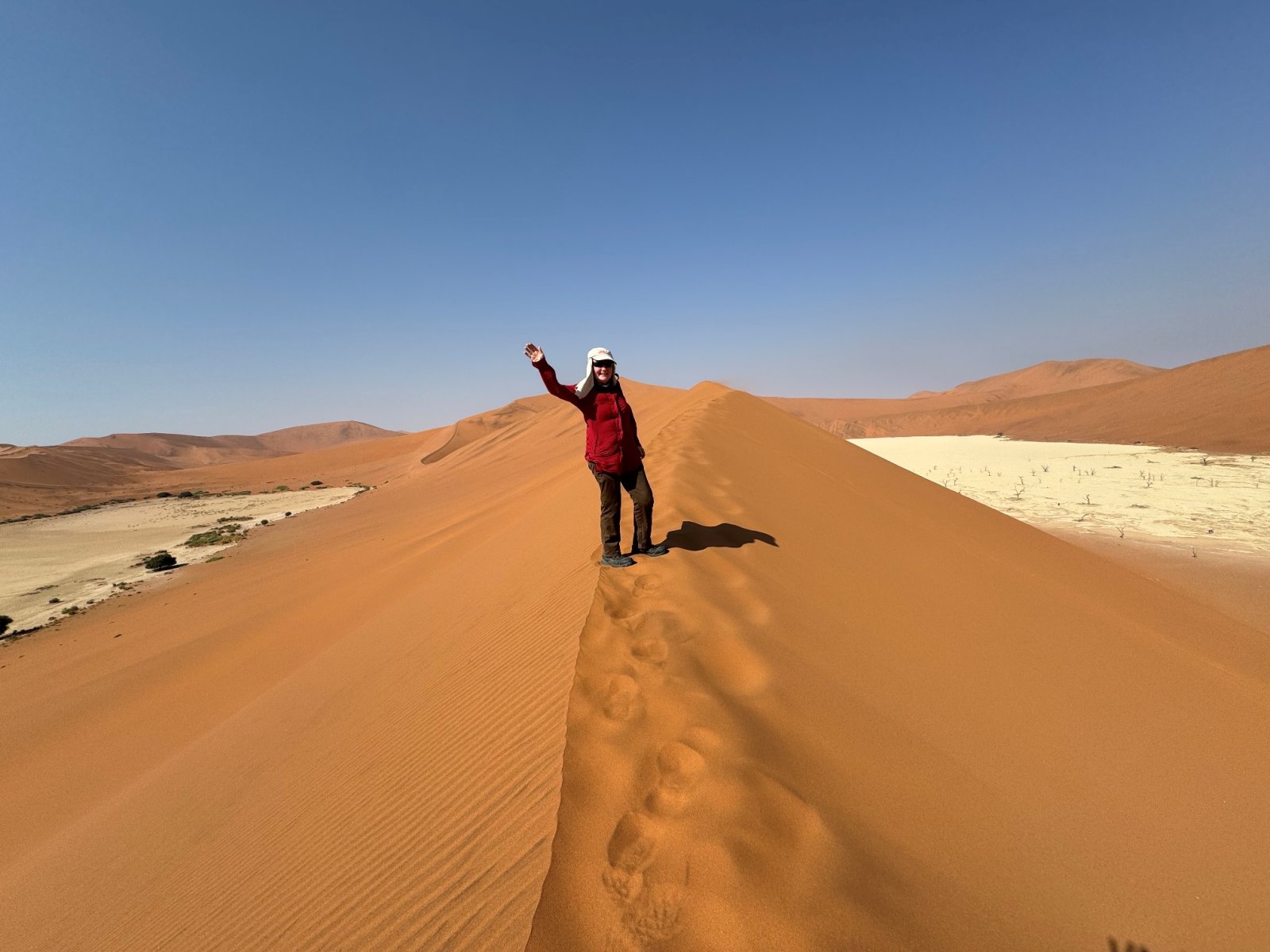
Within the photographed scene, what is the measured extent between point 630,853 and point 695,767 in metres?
0.35

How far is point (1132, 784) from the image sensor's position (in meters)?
2.38

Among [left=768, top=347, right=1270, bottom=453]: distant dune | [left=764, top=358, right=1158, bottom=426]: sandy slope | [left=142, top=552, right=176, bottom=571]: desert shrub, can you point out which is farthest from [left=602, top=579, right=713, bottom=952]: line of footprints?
[left=764, top=358, right=1158, bottom=426]: sandy slope

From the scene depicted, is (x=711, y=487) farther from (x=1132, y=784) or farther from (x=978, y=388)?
(x=978, y=388)

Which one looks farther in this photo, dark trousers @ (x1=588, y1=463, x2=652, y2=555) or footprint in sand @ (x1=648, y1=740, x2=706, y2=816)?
dark trousers @ (x1=588, y1=463, x2=652, y2=555)

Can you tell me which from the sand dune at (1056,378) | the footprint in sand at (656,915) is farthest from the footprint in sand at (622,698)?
the sand dune at (1056,378)

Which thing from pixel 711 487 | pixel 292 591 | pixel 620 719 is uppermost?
pixel 711 487

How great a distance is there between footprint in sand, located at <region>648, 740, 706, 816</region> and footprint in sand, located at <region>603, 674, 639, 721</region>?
26 centimetres

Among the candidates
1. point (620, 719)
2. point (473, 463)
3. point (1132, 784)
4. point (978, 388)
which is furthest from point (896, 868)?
point (978, 388)

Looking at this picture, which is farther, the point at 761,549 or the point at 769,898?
the point at 761,549

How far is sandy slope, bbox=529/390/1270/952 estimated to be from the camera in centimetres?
150

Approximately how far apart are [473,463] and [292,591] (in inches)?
673

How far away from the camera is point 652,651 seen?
2.57 metres

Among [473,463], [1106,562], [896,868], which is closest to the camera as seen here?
[896,868]

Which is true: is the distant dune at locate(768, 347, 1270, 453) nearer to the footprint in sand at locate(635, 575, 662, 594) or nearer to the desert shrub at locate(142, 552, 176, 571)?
the footprint in sand at locate(635, 575, 662, 594)
